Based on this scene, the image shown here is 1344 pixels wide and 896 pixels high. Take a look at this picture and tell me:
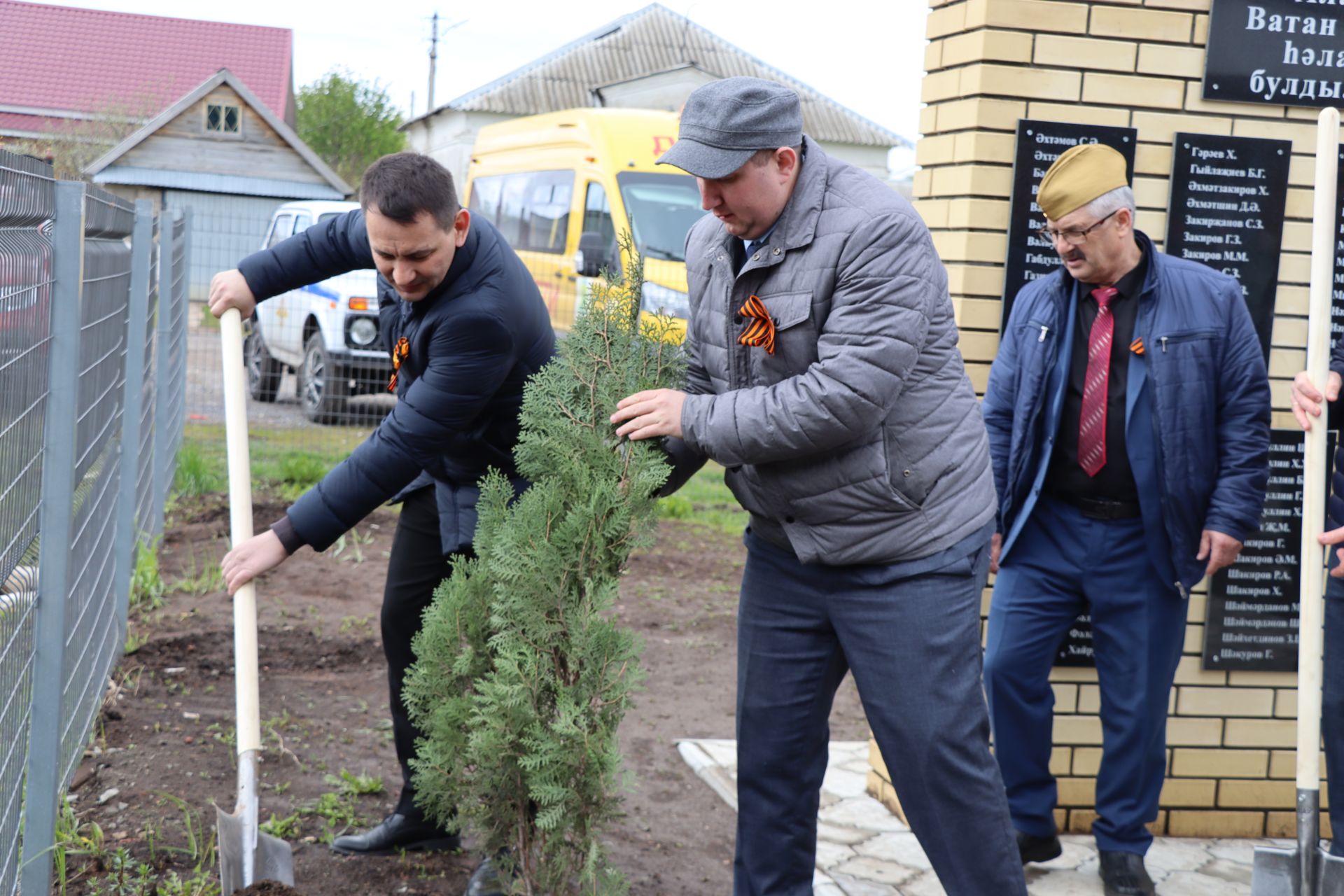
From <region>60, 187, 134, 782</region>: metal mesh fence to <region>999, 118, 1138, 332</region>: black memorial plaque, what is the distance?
2795 mm

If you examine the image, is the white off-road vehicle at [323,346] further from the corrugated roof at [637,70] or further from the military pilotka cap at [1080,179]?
the corrugated roof at [637,70]

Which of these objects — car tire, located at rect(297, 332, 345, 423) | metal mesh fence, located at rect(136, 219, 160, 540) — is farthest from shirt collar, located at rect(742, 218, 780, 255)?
car tire, located at rect(297, 332, 345, 423)

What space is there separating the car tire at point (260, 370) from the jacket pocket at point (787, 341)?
400 inches

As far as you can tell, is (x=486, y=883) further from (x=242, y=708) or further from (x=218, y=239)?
(x=218, y=239)

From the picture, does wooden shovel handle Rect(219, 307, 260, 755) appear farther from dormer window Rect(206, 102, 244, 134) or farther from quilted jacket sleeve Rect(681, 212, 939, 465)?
dormer window Rect(206, 102, 244, 134)

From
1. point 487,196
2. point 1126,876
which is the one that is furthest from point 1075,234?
point 487,196

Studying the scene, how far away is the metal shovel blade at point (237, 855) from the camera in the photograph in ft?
9.83

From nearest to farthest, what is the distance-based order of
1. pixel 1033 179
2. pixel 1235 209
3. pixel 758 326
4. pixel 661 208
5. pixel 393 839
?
pixel 758 326, pixel 393 839, pixel 1033 179, pixel 1235 209, pixel 661 208

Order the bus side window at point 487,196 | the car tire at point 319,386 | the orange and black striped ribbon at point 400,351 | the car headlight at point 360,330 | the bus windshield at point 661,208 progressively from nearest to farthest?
the orange and black striped ribbon at point 400,351
the car tire at point 319,386
the car headlight at point 360,330
the bus windshield at point 661,208
the bus side window at point 487,196

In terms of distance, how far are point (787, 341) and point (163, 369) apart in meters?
6.07

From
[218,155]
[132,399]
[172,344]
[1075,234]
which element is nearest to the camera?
[1075,234]

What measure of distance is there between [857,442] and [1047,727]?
1.64 metres

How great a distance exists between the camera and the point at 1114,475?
361 centimetres

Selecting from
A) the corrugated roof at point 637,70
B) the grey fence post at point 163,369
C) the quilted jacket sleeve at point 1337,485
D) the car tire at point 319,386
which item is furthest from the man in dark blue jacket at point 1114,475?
the corrugated roof at point 637,70
